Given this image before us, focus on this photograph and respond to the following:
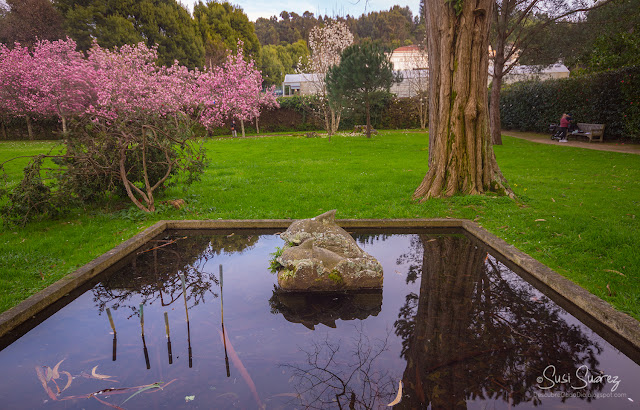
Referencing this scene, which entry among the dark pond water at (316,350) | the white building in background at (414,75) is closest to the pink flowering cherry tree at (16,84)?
the white building in background at (414,75)

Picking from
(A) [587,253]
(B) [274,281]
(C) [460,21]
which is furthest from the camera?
(C) [460,21]

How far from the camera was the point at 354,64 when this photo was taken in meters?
20.0

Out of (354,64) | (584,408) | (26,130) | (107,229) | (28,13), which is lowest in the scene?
(584,408)

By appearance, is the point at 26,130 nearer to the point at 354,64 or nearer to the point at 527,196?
the point at 354,64

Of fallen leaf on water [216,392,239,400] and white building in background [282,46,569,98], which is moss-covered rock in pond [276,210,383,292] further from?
white building in background [282,46,569,98]

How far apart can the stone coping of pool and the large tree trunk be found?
1658 mm

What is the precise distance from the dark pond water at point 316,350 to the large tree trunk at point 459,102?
334cm

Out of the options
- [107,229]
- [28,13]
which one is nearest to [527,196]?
[107,229]

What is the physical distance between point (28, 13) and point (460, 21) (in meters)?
39.6

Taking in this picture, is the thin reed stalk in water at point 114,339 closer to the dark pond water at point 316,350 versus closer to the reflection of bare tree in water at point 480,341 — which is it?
the dark pond water at point 316,350

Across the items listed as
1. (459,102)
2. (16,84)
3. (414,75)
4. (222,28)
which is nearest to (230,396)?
(459,102)

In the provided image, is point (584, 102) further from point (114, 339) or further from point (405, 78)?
point (114, 339)

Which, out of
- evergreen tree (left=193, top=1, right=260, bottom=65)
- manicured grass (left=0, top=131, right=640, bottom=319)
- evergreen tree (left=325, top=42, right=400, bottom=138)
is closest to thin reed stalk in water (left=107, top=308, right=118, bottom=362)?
manicured grass (left=0, top=131, right=640, bottom=319)

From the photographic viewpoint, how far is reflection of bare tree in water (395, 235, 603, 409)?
7.90 feet
